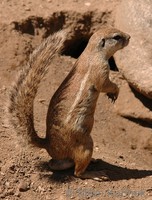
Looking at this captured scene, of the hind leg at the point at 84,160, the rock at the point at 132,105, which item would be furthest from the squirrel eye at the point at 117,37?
the rock at the point at 132,105

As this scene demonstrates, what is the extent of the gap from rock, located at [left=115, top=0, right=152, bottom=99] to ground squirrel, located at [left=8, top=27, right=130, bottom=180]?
169 centimetres

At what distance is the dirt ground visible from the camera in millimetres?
5371

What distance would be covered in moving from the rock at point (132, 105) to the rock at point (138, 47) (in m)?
0.30

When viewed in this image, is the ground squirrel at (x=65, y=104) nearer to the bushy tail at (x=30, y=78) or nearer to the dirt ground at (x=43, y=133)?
the bushy tail at (x=30, y=78)

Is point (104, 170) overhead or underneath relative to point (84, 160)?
underneath

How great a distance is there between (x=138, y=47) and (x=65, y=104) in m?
2.27

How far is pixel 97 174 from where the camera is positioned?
18.4 feet

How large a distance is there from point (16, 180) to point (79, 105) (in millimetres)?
924

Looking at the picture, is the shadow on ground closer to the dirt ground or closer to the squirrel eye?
the dirt ground

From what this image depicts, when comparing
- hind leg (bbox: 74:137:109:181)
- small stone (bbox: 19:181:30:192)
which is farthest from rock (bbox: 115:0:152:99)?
small stone (bbox: 19:181:30:192)

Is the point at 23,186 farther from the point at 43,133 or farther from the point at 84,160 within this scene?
the point at 43,133

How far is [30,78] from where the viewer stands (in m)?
5.14

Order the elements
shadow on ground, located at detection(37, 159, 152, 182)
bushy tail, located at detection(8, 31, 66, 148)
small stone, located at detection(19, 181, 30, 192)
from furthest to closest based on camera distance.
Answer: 1. shadow on ground, located at detection(37, 159, 152, 182)
2. small stone, located at detection(19, 181, 30, 192)
3. bushy tail, located at detection(8, 31, 66, 148)

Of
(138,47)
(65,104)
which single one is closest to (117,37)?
(65,104)
